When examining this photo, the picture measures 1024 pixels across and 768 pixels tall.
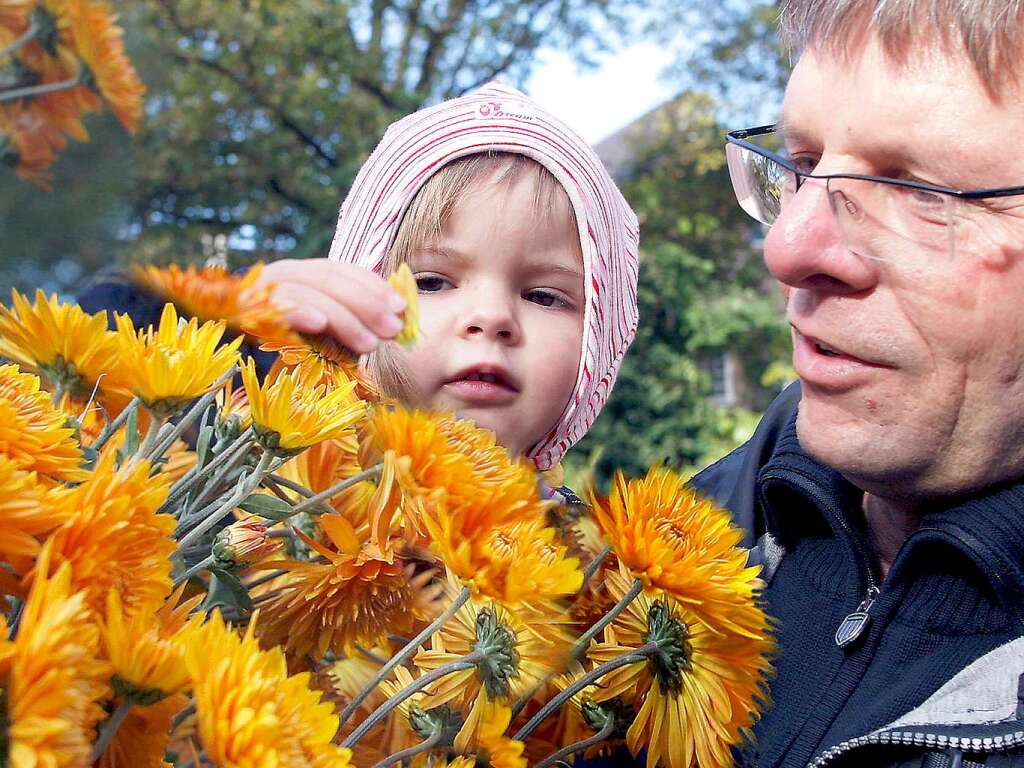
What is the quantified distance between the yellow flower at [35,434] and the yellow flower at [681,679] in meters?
0.33

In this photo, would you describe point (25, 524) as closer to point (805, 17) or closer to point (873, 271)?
point (873, 271)

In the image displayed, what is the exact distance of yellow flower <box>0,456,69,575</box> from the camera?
0.40m

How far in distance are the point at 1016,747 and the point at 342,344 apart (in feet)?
2.18

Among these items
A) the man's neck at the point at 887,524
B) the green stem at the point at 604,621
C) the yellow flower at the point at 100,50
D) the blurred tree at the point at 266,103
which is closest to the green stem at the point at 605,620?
the green stem at the point at 604,621

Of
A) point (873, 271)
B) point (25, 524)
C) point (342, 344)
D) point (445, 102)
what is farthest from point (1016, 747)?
point (445, 102)

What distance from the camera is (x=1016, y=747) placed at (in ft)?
2.70

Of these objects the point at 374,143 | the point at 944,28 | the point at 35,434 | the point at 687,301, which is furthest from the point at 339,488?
the point at 687,301

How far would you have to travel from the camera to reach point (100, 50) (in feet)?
4.11

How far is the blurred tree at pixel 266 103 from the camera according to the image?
30.1 feet

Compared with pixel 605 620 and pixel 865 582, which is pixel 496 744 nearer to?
pixel 605 620

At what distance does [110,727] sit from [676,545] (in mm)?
338

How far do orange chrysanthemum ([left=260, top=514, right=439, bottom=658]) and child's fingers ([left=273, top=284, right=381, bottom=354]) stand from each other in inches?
3.7

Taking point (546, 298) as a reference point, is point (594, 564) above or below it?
below

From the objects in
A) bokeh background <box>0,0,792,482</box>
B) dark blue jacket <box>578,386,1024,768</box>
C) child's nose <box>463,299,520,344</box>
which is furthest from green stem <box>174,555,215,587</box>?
bokeh background <box>0,0,792,482</box>
